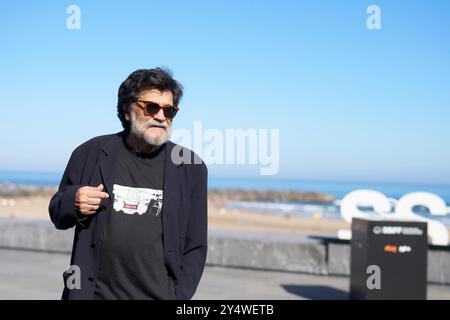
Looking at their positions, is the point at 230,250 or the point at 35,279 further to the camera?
the point at 230,250

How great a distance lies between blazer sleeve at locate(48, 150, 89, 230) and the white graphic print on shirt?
165 millimetres

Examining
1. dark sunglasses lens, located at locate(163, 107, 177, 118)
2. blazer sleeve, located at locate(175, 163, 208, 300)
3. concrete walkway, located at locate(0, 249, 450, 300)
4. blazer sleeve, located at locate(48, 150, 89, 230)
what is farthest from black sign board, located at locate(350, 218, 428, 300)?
blazer sleeve, located at locate(48, 150, 89, 230)

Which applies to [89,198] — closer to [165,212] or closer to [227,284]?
[165,212]

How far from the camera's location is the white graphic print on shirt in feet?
8.72

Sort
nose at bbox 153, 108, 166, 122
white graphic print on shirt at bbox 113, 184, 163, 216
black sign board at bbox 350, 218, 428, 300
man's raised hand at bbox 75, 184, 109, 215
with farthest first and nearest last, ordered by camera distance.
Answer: black sign board at bbox 350, 218, 428, 300 < nose at bbox 153, 108, 166, 122 < white graphic print on shirt at bbox 113, 184, 163, 216 < man's raised hand at bbox 75, 184, 109, 215

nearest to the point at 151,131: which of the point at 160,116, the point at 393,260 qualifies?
the point at 160,116

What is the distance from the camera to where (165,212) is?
8.75ft

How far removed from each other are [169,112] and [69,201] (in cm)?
64

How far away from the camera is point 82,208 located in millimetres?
2557

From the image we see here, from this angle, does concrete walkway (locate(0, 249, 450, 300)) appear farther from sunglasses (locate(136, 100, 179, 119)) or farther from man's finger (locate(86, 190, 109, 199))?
man's finger (locate(86, 190, 109, 199))

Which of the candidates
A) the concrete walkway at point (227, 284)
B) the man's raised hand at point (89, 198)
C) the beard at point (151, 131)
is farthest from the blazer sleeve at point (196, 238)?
the concrete walkway at point (227, 284)
